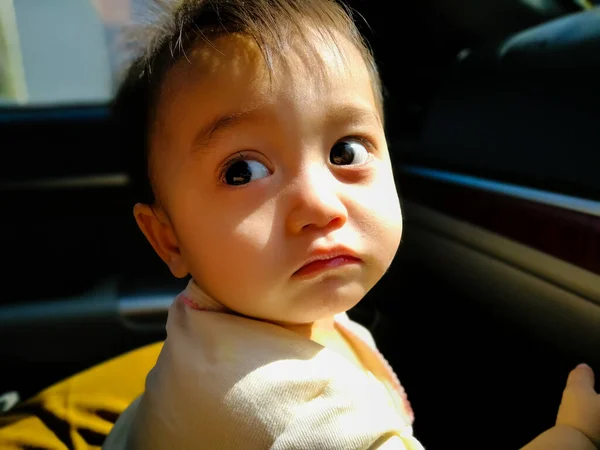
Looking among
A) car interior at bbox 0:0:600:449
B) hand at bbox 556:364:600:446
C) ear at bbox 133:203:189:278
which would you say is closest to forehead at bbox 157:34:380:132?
ear at bbox 133:203:189:278

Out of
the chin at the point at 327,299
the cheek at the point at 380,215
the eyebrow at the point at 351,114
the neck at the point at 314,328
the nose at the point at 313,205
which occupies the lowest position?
the neck at the point at 314,328

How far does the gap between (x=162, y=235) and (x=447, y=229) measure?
24.6 inches

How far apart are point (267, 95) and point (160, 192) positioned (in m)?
0.17

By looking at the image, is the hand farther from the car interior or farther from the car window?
the car window

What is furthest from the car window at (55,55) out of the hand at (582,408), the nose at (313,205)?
the hand at (582,408)

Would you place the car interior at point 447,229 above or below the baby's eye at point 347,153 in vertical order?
below

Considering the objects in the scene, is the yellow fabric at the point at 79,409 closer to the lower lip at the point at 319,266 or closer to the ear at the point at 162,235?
the ear at the point at 162,235

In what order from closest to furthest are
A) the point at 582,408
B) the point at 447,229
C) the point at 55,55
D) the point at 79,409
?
the point at 582,408, the point at 79,409, the point at 447,229, the point at 55,55

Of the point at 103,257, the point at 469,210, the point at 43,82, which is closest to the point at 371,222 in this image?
the point at 469,210

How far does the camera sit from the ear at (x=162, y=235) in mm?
729

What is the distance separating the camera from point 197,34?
654 millimetres

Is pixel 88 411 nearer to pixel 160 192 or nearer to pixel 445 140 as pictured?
pixel 160 192

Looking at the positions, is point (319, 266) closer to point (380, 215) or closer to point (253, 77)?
point (380, 215)

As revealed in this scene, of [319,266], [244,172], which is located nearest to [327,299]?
[319,266]
